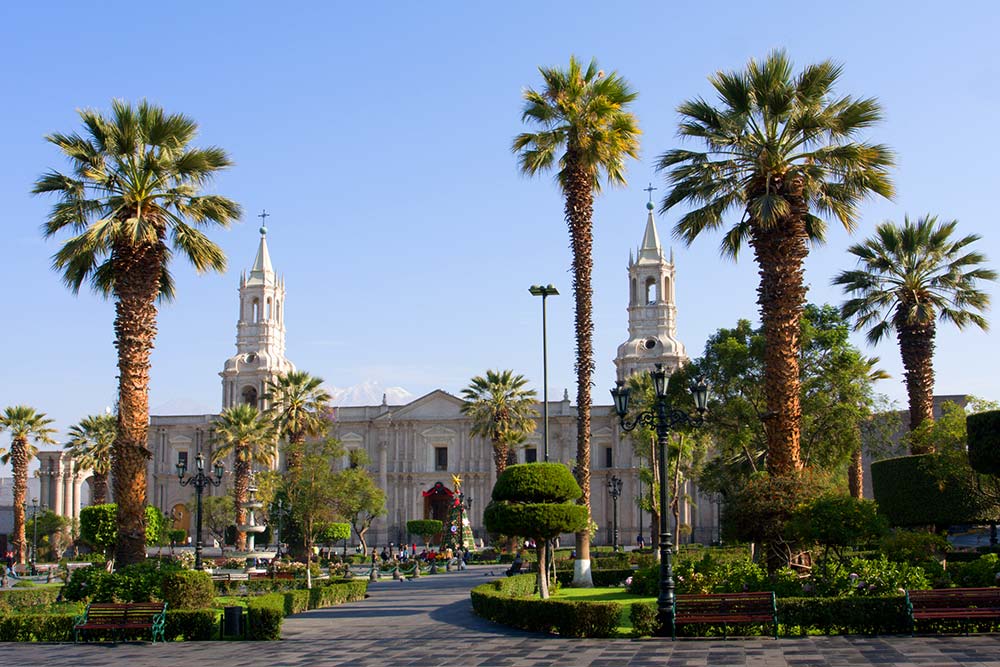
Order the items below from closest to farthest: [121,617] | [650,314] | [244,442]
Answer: [121,617], [244,442], [650,314]

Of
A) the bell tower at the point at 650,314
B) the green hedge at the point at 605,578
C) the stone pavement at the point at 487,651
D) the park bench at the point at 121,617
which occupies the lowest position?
the green hedge at the point at 605,578

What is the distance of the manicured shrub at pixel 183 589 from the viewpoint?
20234 millimetres

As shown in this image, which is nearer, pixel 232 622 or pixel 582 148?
pixel 232 622

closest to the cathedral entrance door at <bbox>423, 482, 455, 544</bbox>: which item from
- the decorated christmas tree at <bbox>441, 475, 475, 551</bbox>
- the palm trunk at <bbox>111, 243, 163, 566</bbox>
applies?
the decorated christmas tree at <bbox>441, 475, 475, 551</bbox>

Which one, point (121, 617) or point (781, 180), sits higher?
point (781, 180)

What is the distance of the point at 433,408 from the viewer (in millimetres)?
75938

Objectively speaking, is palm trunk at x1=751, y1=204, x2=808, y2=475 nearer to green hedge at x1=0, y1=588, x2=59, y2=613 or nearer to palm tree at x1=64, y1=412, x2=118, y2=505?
green hedge at x1=0, y1=588, x2=59, y2=613

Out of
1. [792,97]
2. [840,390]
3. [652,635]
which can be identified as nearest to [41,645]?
[652,635]

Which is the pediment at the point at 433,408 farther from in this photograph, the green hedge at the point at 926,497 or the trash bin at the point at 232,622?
the trash bin at the point at 232,622

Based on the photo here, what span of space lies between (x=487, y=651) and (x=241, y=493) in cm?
4231

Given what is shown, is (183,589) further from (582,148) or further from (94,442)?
(94,442)

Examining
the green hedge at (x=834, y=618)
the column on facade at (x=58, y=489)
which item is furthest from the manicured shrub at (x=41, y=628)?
the column on facade at (x=58, y=489)

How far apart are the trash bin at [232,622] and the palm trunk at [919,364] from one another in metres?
21.2

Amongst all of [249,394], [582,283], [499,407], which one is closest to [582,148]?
[582,283]
